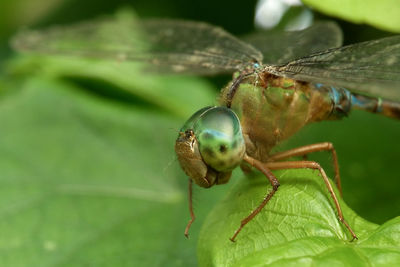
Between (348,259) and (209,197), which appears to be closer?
(348,259)

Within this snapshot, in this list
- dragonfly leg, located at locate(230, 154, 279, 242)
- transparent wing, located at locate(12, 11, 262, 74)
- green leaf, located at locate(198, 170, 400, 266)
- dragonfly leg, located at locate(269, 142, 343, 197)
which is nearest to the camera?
green leaf, located at locate(198, 170, 400, 266)

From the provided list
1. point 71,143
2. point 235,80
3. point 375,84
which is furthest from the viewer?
point 71,143

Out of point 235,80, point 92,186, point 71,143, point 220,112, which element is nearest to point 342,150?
point 235,80

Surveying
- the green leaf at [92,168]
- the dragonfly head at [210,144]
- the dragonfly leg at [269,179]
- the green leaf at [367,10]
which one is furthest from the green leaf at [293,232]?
the green leaf at [367,10]

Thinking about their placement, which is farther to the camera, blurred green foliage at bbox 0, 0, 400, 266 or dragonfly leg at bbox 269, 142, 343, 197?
blurred green foliage at bbox 0, 0, 400, 266

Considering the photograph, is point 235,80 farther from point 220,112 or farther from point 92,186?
point 92,186

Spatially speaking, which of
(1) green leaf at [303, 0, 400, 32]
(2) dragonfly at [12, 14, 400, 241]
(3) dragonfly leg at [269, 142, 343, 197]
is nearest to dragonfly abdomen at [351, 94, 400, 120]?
(2) dragonfly at [12, 14, 400, 241]

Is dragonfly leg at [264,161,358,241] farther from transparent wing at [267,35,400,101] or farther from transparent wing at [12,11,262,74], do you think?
transparent wing at [12,11,262,74]
